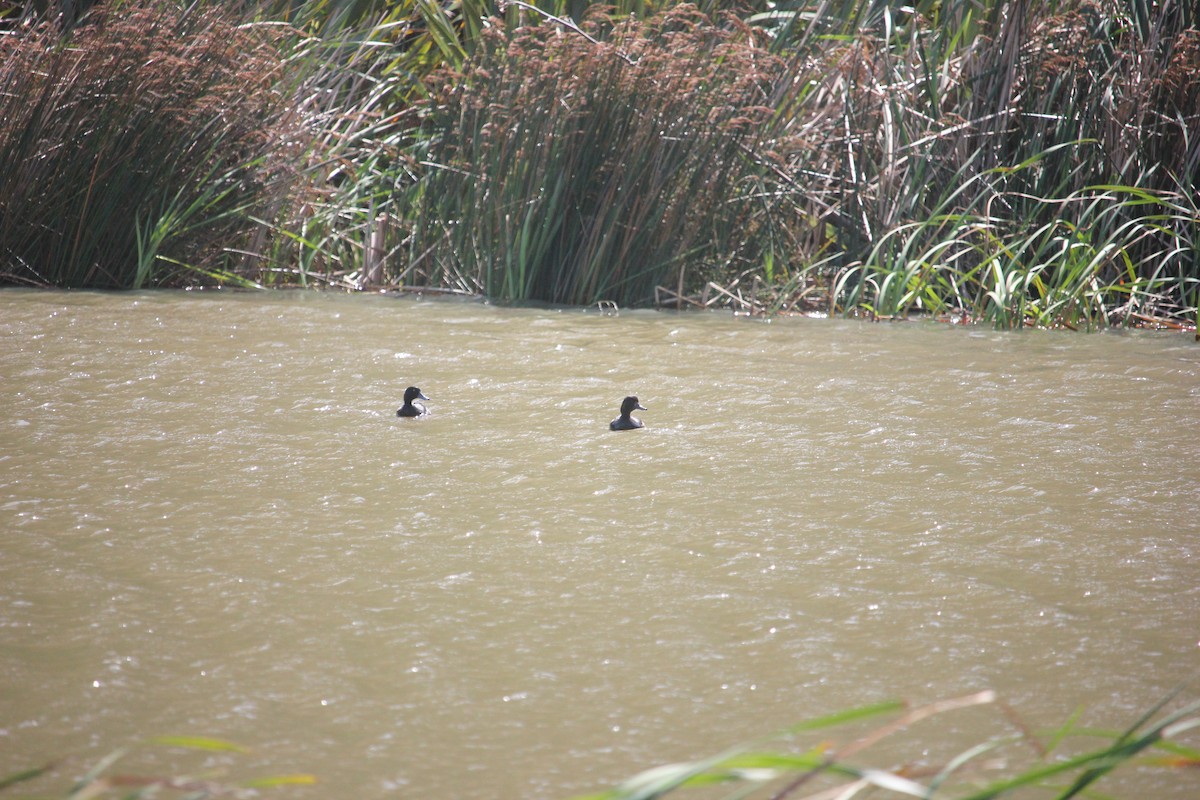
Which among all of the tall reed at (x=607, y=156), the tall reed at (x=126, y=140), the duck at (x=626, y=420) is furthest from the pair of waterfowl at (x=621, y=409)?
the tall reed at (x=126, y=140)

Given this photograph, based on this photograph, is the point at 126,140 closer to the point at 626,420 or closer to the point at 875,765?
the point at 626,420

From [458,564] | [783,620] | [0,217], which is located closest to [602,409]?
[458,564]

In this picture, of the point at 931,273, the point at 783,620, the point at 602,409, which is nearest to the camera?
the point at 783,620

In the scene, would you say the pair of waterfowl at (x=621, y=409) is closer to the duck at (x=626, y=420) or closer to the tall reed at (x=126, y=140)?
the duck at (x=626, y=420)

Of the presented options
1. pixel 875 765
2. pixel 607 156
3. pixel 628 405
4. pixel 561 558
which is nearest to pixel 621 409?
pixel 628 405

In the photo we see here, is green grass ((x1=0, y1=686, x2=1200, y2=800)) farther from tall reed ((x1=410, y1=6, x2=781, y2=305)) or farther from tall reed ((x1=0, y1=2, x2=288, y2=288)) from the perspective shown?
tall reed ((x1=0, y1=2, x2=288, y2=288))

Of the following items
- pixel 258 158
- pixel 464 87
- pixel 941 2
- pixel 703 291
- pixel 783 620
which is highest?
pixel 941 2

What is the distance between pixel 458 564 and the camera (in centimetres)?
262

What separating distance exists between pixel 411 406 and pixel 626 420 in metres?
0.71

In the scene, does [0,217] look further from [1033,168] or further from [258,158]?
[1033,168]

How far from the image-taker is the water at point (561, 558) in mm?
1952

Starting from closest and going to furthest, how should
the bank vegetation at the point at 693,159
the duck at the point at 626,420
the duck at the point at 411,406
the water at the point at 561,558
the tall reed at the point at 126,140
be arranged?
the water at the point at 561,558 < the duck at the point at 626,420 < the duck at the point at 411,406 < the bank vegetation at the point at 693,159 < the tall reed at the point at 126,140

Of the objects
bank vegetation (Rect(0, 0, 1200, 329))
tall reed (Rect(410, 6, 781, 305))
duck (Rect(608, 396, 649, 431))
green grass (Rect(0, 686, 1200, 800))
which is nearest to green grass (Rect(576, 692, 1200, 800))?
green grass (Rect(0, 686, 1200, 800))

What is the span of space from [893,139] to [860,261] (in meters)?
0.69
